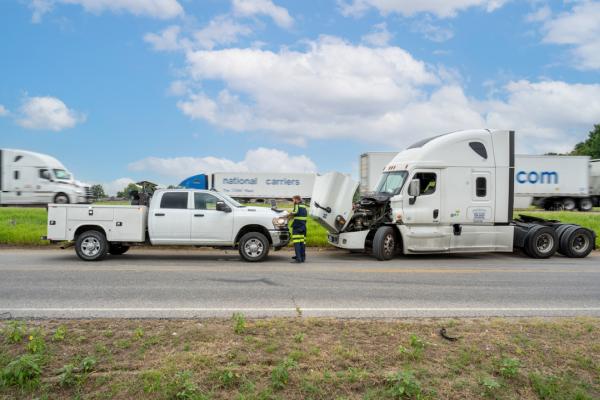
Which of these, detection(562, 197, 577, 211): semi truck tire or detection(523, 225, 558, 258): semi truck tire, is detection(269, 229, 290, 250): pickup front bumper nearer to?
detection(523, 225, 558, 258): semi truck tire

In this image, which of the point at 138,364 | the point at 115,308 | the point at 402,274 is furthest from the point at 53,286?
the point at 402,274

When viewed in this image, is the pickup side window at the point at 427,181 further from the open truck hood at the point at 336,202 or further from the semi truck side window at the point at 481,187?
the open truck hood at the point at 336,202

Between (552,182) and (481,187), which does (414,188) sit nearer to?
(481,187)

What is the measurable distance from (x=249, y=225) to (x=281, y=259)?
137cm

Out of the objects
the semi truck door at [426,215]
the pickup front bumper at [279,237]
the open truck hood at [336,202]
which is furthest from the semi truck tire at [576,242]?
the pickup front bumper at [279,237]

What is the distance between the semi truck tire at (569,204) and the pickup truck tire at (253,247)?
2909 cm

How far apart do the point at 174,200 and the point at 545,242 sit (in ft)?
36.7

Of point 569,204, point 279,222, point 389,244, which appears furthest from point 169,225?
point 569,204

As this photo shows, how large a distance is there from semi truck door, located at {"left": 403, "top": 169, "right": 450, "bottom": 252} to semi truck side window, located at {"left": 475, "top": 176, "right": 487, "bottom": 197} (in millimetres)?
Result: 1206

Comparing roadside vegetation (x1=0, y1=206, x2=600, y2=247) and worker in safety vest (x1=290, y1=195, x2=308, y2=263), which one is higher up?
worker in safety vest (x1=290, y1=195, x2=308, y2=263)

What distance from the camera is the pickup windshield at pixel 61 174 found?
27688 millimetres

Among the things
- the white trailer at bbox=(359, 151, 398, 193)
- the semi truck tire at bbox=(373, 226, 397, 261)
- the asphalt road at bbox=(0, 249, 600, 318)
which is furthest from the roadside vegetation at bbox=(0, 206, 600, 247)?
the white trailer at bbox=(359, 151, 398, 193)

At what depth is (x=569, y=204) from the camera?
1321 inches

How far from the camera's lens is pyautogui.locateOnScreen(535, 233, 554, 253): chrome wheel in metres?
14.1
